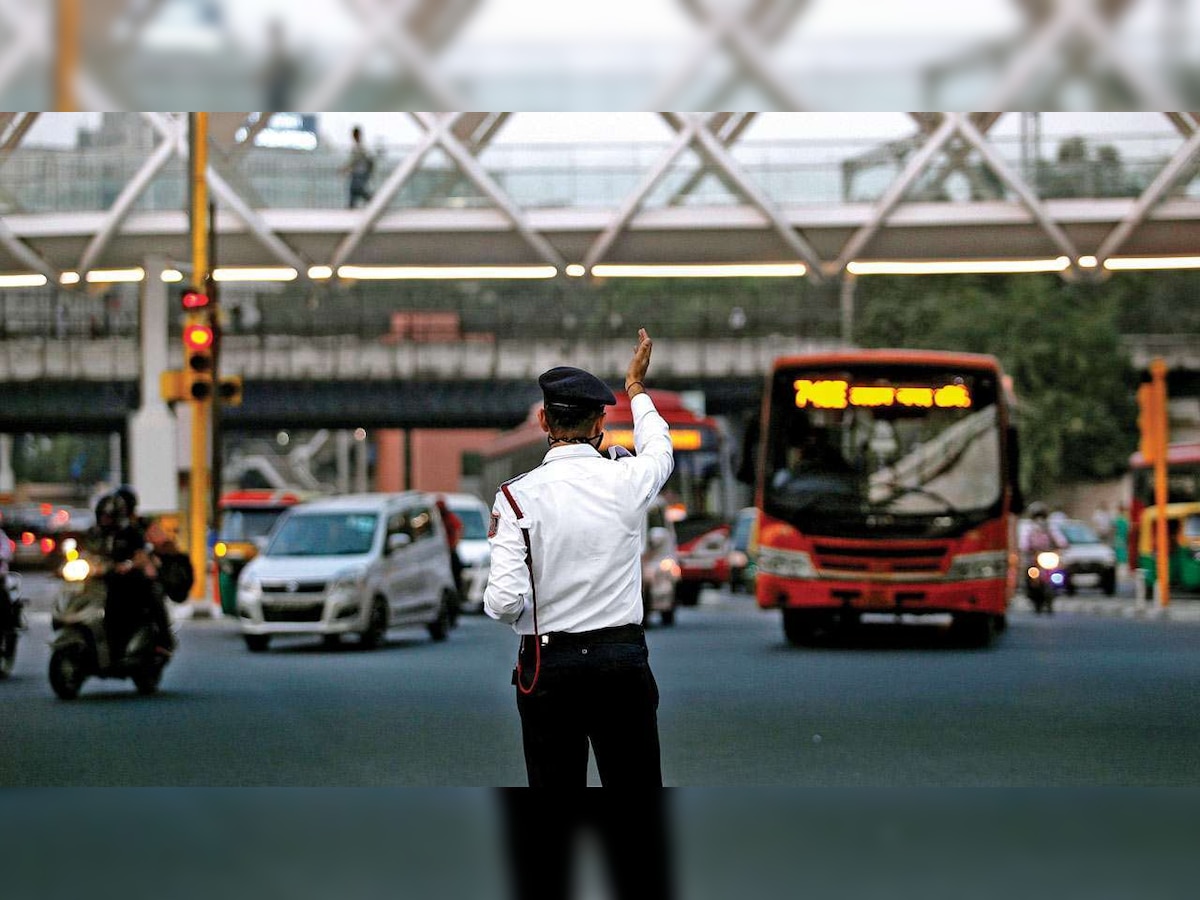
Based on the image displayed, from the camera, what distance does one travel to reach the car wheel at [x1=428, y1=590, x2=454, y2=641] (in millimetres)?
24203

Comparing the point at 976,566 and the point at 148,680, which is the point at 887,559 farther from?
the point at 148,680

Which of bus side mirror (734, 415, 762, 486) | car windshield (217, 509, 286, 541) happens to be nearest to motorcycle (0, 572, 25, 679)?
bus side mirror (734, 415, 762, 486)

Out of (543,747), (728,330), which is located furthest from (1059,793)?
(728,330)

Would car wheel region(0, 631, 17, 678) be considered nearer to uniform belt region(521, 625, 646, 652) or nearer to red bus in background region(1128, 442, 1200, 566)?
uniform belt region(521, 625, 646, 652)

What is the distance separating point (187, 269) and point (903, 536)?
11.3 meters

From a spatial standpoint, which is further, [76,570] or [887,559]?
[887,559]

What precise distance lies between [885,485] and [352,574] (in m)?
5.70

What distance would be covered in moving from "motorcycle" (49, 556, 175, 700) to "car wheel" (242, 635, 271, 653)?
5.88 meters

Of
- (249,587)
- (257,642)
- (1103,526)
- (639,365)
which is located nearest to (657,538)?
(257,642)

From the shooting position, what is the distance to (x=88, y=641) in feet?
52.5

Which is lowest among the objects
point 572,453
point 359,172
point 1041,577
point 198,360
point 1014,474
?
point 1041,577

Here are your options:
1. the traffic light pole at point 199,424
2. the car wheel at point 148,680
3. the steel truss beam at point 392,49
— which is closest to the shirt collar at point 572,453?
the steel truss beam at point 392,49

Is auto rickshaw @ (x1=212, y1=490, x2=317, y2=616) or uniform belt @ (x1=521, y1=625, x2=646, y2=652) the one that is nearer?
uniform belt @ (x1=521, y1=625, x2=646, y2=652)

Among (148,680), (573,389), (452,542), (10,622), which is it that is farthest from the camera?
(452,542)
